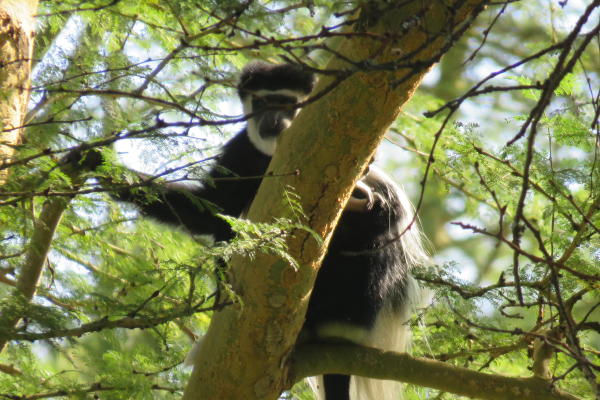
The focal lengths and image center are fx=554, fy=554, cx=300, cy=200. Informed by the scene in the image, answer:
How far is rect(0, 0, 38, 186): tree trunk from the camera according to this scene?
1637 mm

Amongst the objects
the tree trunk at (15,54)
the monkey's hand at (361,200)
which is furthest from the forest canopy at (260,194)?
the monkey's hand at (361,200)

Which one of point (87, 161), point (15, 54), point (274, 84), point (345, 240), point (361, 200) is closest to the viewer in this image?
point (15, 54)

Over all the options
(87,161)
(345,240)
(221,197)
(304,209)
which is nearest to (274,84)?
(221,197)

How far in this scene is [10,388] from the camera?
203 cm

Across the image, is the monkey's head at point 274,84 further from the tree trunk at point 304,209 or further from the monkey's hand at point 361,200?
the tree trunk at point 304,209

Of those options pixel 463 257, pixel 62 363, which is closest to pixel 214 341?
pixel 62 363

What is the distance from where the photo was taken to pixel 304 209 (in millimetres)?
1528

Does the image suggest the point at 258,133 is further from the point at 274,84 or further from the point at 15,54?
the point at 15,54

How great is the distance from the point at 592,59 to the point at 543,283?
166 inches

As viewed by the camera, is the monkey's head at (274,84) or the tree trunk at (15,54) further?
the monkey's head at (274,84)

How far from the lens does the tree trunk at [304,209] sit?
1.41 m

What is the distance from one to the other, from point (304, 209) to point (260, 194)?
0.15 m

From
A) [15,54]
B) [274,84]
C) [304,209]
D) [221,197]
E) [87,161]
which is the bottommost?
[304,209]

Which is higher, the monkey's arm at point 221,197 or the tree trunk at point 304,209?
the monkey's arm at point 221,197
